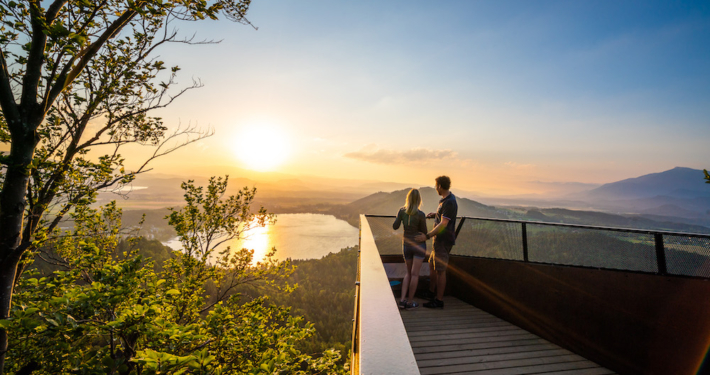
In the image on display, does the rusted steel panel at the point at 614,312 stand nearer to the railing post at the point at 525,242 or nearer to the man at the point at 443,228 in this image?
the railing post at the point at 525,242

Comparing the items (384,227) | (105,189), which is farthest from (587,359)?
(105,189)

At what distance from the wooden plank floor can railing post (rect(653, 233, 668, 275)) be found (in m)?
1.36

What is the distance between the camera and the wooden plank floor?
319 cm

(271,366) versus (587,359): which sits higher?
(271,366)

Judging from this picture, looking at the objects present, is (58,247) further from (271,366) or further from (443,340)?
(443,340)

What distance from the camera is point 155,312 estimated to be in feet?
10.1

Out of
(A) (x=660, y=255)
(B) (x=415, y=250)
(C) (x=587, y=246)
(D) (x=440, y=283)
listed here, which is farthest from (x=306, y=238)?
(A) (x=660, y=255)

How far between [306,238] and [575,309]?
99.5 m

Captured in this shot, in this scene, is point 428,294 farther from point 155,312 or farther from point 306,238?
point 306,238

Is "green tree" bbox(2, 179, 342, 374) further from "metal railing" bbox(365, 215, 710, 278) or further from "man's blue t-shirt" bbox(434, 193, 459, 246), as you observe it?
"metal railing" bbox(365, 215, 710, 278)

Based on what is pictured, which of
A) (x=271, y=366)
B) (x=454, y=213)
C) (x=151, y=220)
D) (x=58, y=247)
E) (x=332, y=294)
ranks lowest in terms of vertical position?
(x=332, y=294)

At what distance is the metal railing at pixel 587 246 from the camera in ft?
10.4

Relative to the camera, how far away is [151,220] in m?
124

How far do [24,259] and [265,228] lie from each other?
21.0 ft
